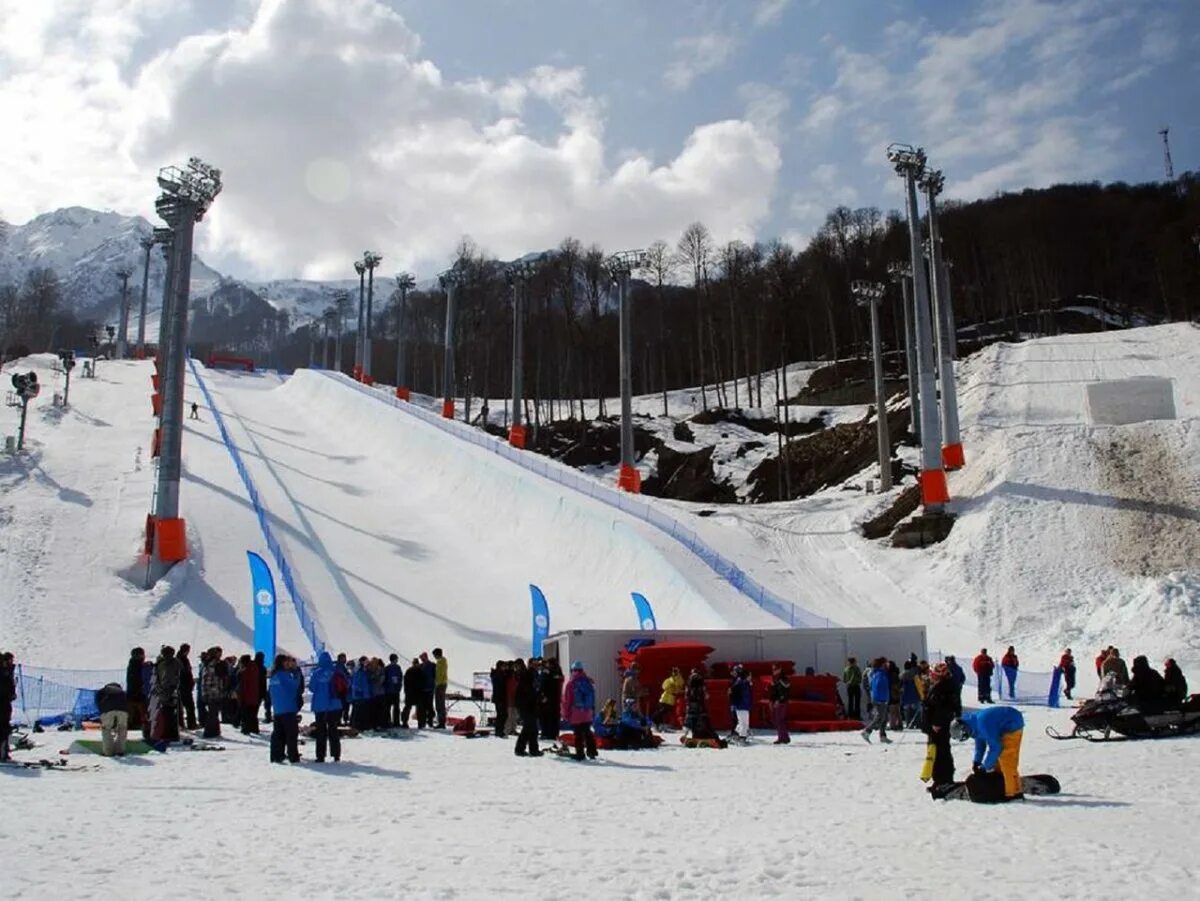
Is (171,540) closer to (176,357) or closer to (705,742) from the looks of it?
(176,357)

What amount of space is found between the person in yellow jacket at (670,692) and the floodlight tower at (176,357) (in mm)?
14019

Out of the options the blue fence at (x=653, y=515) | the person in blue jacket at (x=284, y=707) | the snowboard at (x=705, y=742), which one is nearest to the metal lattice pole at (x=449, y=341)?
the blue fence at (x=653, y=515)

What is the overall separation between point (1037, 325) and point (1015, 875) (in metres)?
61.5

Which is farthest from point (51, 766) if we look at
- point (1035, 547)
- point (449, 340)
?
point (449, 340)

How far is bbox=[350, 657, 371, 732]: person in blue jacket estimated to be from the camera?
1455cm

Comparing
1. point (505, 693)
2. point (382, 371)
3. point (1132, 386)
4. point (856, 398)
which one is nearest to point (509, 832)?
point (505, 693)

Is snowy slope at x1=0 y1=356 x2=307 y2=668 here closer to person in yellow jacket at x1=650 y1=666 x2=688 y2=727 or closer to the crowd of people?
the crowd of people

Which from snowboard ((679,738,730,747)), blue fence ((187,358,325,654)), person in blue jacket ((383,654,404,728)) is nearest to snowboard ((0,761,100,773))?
person in blue jacket ((383,654,404,728))

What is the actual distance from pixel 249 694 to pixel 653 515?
731 inches

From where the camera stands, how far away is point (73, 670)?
18.1 metres

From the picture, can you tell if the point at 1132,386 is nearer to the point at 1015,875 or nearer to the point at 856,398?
the point at 856,398

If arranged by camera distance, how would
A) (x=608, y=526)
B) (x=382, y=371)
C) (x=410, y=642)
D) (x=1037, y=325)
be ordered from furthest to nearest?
→ (x=382, y=371) < (x=1037, y=325) < (x=608, y=526) < (x=410, y=642)

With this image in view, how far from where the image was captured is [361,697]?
14656 mm

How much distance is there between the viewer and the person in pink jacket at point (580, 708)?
39.0ft
